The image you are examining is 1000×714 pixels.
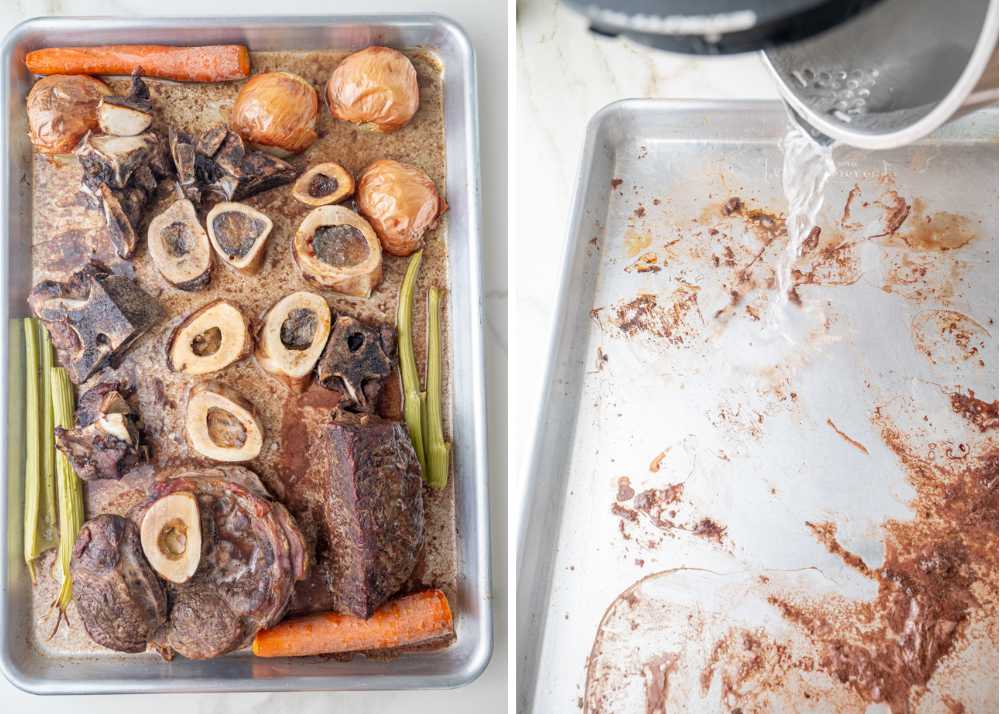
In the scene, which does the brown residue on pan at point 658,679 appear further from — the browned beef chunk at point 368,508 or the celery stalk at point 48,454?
the celery stalk at point 48,454

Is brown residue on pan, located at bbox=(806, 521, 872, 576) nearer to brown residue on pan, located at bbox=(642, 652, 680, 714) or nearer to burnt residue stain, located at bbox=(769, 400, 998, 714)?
burnt residue stain, located at bbox=(769, 400, 998, 714)

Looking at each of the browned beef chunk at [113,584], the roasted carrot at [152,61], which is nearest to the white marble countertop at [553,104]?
the roasted carrot at [152,61]

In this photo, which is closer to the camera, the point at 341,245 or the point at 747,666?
the point at 747,666

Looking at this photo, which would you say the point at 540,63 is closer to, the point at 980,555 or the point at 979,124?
the point at 979,124

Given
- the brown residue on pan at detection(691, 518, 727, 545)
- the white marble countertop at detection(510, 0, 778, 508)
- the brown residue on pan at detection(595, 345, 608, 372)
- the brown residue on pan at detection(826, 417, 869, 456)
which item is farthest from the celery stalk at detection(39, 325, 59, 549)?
the brown residue on pan at detection(826, 417, 869, 456)

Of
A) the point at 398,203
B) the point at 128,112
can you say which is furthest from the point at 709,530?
the point at 128,112

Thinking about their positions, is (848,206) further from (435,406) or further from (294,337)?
(294,337)

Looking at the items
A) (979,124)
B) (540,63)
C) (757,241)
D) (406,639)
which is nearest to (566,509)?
(406,639)
